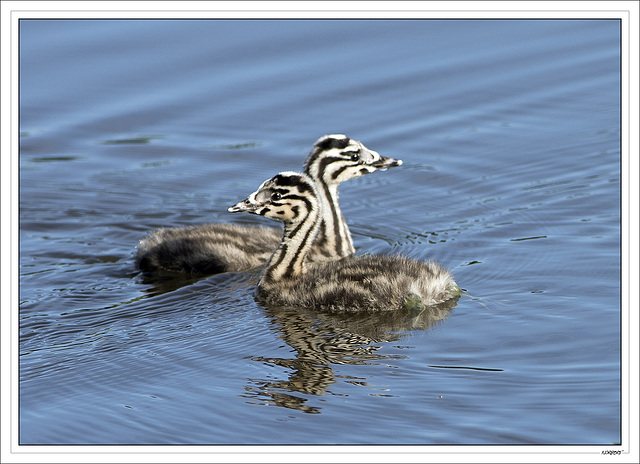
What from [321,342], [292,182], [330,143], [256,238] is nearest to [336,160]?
[330,143]

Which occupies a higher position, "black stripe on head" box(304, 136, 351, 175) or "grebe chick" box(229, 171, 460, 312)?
"black stripe on head" box(304, 136, 351, 175)

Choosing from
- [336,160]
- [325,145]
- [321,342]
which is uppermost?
[325,145]

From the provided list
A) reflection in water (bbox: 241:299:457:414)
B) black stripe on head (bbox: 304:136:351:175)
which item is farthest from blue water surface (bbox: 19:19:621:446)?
black stripe on head (bbox: 304:136:351:175)

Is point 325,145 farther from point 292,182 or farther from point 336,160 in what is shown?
point 292,182

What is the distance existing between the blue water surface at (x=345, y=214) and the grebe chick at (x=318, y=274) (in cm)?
18

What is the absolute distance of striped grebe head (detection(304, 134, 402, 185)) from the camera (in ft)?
37.1

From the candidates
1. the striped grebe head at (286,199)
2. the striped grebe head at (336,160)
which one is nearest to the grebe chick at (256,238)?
the striped grebe head at (336,160)

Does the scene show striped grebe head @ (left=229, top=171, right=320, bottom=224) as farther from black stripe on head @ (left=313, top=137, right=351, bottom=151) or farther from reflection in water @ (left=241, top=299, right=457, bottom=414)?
black stripe on head @ (left=313, top=137, right=351, bottom=151)

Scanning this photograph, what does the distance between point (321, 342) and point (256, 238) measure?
2.48 metres

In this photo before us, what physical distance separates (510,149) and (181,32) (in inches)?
232

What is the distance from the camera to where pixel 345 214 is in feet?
41.1

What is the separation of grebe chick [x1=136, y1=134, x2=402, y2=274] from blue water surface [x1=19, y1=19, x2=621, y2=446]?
0.19 m

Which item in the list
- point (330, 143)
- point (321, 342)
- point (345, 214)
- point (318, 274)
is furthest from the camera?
point (345, 214)

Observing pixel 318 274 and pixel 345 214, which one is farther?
pixel 345 214
